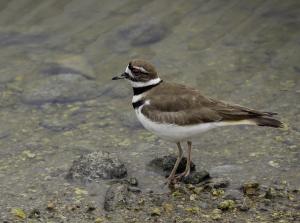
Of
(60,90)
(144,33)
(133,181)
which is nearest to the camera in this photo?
(133,181)

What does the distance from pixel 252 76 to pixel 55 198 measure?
498cm

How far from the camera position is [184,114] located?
8.17 meters

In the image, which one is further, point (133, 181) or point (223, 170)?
point (223, 170)

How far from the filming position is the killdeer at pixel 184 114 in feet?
26.6

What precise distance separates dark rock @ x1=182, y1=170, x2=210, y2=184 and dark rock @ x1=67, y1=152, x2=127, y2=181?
2.88 ft

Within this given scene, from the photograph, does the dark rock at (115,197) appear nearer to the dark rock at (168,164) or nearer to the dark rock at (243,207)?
the dark rock at (168,164)

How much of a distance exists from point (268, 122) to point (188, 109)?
103 cm

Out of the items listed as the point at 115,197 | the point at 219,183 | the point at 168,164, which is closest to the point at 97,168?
the point at 115,197

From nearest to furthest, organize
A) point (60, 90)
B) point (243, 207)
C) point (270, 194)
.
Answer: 1. point (243, 207)
2. point (270, 194)
3. point (60, 90)

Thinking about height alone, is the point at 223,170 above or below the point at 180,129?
below

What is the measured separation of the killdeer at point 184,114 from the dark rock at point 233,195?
771mm

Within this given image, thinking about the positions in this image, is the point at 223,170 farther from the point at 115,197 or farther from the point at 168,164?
the point at 115,197

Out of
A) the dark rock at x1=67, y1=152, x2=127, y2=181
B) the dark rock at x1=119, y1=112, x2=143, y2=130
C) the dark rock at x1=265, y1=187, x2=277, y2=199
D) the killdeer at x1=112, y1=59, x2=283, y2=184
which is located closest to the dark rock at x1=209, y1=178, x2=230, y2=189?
the killdeer at x1=112, y1=59, x2=283, y2=184

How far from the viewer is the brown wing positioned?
320 inches
